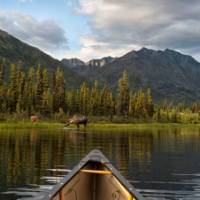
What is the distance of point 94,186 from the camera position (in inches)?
728

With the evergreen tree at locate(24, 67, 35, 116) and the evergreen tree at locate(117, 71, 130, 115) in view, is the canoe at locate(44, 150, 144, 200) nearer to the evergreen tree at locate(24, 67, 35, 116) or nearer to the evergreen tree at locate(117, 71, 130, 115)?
the evergreen tree at locate(24, 67, 35, 116)

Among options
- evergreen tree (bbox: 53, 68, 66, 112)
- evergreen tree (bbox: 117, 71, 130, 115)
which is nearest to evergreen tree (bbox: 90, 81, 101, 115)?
evergreen tree (bbox: 53, 68, 66, 112)

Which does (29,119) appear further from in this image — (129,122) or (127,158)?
(127,158)

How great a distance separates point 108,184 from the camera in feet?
57.7

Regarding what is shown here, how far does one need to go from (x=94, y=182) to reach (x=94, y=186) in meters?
0.18

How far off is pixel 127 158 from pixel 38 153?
1094cm

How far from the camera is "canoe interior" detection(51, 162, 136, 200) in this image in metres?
16.6

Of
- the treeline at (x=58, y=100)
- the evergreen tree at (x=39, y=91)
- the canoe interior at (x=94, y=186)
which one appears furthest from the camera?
the evergreen tree at (x=39, y=91)

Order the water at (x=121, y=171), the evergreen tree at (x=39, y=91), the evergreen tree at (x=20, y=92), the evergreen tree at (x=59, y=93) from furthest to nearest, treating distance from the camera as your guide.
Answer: the evergreen tree at (x=59, y=93), the evergreen tree at (x=39, y=91), the evergreen tree at (x=20, y=92), the water at (x=121, y=171)

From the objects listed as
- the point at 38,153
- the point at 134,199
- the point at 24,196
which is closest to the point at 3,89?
the point at 38,153

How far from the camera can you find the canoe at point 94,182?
52.7 ft

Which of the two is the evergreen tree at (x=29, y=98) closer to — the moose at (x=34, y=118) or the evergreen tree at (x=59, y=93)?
the moose at (x=34, y=118)

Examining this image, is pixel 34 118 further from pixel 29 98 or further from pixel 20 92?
pixel 20 92

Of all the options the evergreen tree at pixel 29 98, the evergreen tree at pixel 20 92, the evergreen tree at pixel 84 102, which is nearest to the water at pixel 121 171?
the evergreen tree at pixel 20 92
